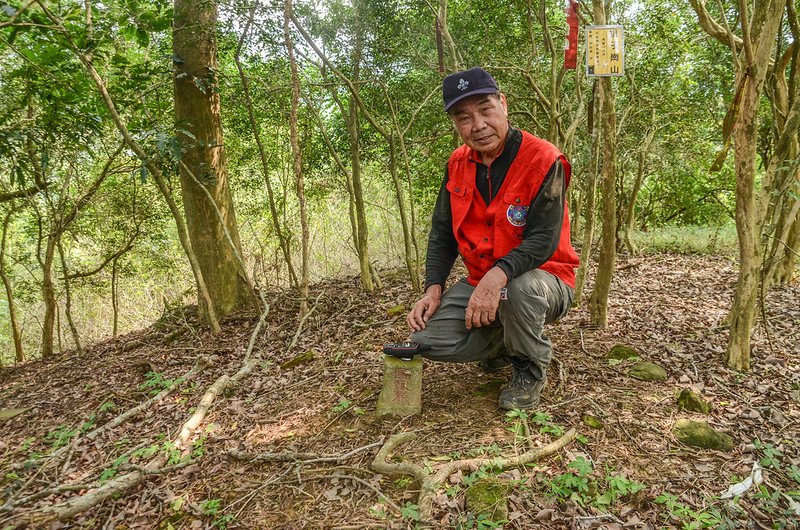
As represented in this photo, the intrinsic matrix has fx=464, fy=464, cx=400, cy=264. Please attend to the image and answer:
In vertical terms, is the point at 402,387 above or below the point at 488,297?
below

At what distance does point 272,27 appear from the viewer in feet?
17.3

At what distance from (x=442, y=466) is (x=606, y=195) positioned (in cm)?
270

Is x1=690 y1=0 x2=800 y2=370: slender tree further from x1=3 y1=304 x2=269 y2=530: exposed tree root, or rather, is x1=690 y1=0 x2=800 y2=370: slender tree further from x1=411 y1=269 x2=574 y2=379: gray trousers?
x1=3 y1=304 x2=269 y2=530: exposed tree root

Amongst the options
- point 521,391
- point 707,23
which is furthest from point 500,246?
point 707,23

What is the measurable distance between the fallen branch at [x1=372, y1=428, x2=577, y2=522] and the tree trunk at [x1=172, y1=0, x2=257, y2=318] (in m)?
3.59

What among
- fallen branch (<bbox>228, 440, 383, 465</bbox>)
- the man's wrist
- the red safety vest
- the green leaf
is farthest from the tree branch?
the green leaf

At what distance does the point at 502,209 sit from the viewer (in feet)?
9.24

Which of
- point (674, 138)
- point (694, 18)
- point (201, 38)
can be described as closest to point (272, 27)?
point (201, 38)

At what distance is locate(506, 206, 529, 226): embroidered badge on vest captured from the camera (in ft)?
9.12

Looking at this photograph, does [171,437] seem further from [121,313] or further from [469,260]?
[121,313]

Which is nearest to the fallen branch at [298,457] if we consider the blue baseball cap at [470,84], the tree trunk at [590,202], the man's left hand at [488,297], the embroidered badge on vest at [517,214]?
the man's left hand at [488,297]

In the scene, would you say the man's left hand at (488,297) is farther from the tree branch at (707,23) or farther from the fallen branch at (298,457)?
the tree branch at (707,23)

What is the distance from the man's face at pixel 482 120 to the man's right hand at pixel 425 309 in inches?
38.1

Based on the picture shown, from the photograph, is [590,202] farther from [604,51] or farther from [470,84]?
[470,84]
